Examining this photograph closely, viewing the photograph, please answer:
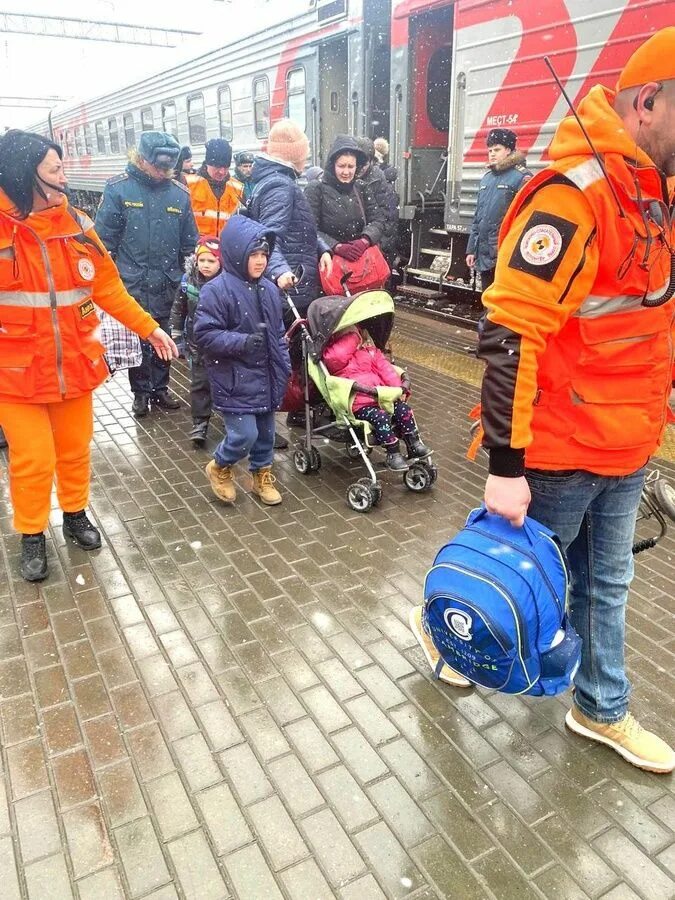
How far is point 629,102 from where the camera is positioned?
69.6 inches

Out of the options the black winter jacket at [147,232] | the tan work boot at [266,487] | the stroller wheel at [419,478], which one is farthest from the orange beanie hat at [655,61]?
the black winter jacket at [147,232]

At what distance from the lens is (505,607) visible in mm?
1939

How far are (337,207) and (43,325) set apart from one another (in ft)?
10.4

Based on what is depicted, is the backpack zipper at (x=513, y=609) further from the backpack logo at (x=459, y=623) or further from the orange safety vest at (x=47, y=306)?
the orange safety vest at (x=47, y=306)

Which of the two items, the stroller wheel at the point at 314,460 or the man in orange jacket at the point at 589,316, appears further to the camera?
the stroller wheel at the point at 314,460

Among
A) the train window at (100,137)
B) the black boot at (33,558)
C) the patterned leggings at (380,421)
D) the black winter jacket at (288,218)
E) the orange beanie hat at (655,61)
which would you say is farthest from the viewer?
the train window at (100,137)

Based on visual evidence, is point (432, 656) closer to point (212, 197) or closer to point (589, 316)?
point (589, 316)

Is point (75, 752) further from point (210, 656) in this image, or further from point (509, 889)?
point (509, 889)

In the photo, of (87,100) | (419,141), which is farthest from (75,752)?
(87,100)

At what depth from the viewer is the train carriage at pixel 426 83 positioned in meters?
6.52

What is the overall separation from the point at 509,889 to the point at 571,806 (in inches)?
15.7

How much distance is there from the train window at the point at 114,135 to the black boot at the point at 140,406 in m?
14.0

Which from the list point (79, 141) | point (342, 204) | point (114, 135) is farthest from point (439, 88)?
point (79, 141)

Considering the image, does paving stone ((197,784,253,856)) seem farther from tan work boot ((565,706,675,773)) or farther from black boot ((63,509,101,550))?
black boot ((63,509,101,550))
